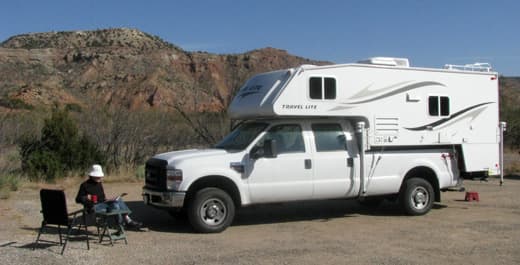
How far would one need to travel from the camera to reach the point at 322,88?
1116cm

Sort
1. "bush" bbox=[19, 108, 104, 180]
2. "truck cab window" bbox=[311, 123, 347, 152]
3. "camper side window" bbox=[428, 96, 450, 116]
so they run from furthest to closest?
1. "bush" bbox=[19, 108, 104, 180]
2. "camper side window" bbox=[428, 96, 450, 116]
3. "truck cab window" bbox=[311, 123, 347, 152]

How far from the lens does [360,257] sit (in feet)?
27.6

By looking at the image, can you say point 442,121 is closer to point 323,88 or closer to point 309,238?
point 323,88

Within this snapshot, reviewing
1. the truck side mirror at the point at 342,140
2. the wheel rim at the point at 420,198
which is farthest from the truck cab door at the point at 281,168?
the wheel rim at the point at 420,198

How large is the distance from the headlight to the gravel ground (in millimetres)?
826

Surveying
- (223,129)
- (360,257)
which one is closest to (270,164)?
(360,257)

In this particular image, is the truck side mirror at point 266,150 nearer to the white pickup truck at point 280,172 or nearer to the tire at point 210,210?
the white pickup truck at point 280,172

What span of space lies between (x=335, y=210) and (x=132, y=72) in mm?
53684

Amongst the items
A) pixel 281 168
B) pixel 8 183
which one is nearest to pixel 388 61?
pixel 281 168

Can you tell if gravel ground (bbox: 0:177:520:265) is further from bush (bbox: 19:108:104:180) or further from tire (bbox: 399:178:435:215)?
bush (bbox: 19:108:104:180)

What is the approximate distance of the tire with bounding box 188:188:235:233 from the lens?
33.1 ft

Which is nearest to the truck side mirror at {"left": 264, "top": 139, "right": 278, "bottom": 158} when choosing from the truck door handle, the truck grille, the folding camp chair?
the truck door handle

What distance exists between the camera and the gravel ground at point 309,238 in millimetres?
8320

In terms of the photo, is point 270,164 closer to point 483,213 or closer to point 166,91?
point 483,213
